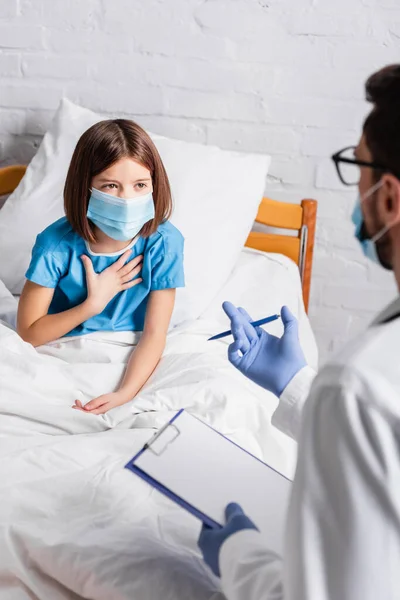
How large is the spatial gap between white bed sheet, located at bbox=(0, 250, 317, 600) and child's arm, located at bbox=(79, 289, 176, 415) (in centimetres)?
3

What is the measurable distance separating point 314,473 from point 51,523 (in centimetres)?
47

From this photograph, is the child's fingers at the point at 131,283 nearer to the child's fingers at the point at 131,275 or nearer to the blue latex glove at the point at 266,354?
the child's fingers at the point at 131,275

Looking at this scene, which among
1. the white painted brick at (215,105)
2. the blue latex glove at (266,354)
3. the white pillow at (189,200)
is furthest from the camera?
the white painted brick at (215,105)

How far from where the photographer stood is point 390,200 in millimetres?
728

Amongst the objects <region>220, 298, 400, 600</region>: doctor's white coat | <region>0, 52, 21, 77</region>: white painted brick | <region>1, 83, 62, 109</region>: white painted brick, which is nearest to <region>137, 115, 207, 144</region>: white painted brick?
<region>1, 83, 62, 109</region>: white painted brick

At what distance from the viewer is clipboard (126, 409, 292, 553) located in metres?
0.92

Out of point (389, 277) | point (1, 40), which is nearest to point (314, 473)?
point (389, 277)

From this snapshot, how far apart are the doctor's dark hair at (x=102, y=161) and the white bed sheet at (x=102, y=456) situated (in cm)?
26

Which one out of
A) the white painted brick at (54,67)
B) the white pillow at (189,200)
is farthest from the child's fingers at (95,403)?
the white painted brick at (54,67)

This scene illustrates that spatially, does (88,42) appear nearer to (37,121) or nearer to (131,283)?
(37,121)

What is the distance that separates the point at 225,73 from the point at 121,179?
2.26ft

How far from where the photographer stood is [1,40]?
207cm

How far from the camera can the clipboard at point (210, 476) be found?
92 cm

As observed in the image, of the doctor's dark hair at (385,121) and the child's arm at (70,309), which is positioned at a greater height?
the doctor's dark hair at (385,121)
